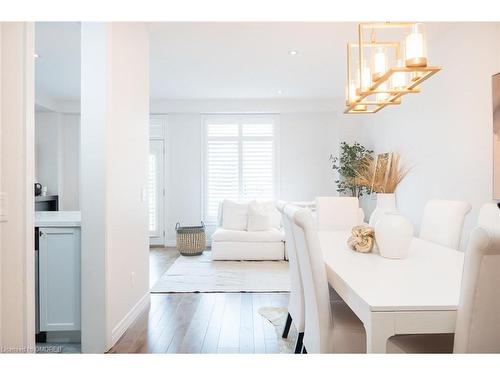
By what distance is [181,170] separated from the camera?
7.06 metres

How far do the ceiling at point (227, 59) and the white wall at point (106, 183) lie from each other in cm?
110

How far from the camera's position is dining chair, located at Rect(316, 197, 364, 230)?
371cm

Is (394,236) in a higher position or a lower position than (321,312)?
higher

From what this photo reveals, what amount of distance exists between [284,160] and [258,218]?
1.63m

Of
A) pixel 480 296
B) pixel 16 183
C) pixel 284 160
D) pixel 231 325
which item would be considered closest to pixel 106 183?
pixel 16 183

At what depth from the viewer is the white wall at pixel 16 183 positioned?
128 centimetres

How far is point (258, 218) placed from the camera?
5887 mm

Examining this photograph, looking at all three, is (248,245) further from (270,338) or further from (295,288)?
(295,288)

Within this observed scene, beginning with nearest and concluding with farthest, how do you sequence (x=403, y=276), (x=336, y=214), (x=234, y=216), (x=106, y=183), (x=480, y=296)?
(x=480, y=296)
(x=403, y=276)
(x=106, y=183)
(x=336, y=214)
(x=234, y=216)

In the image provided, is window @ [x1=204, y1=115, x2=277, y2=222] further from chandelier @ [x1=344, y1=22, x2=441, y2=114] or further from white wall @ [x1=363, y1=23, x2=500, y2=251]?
chandelier @ [x1=344, y1=22, x2=441, y2=114]

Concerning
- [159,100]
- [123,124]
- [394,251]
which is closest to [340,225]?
[394,251]

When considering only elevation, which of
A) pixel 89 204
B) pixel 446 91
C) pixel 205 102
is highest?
pixel 205 102
